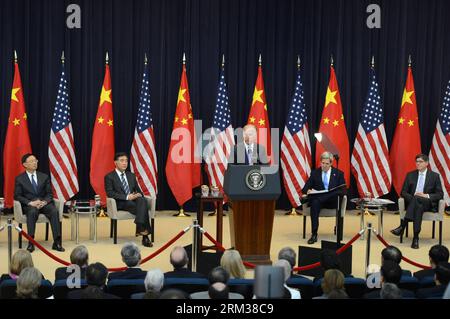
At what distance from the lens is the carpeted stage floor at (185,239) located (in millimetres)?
8242

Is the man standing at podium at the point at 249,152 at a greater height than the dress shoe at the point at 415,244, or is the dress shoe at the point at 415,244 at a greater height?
the man standing at podium at the point at 249,152

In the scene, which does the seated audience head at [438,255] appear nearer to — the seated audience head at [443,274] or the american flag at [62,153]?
the seated audience head at [443,274]

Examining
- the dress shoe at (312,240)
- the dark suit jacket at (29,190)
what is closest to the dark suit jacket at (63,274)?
the dark suit jacket at (29,190)

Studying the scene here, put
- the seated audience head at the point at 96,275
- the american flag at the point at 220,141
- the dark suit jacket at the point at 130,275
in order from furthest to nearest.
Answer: the american flag at the point at 220,141, the dark suit jacket at the point at 130,275, the seated audience head at the point at 96,275

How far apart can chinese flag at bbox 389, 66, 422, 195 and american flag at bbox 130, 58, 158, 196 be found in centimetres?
390

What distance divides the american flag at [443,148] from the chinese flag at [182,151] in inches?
148

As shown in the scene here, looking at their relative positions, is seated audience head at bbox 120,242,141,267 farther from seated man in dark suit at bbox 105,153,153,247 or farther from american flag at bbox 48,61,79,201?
american flag at bbox 48,61,79,201

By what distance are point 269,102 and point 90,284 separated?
7.49 metres

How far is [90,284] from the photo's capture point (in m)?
5.05

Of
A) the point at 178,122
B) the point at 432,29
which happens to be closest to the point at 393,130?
the point at 432,29

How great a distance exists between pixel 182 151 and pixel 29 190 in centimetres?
293

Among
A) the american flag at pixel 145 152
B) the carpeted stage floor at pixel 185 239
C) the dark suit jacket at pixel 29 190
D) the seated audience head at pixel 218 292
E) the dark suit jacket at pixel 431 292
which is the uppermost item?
the american flag at pixel 145 152

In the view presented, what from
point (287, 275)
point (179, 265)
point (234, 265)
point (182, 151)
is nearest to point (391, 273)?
point (287, 275)

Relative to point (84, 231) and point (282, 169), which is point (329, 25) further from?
point (84, 231)
